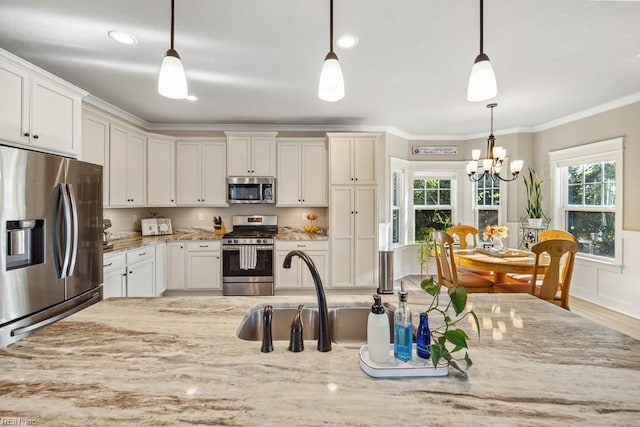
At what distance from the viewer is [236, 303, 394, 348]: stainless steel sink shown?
1489mm

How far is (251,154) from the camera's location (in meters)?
4.51

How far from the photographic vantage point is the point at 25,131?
2.21 metres

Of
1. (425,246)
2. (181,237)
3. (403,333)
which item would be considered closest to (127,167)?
(181,237)

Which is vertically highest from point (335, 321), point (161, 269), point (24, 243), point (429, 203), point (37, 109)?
point (37, 109)

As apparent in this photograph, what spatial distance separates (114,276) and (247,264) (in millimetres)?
1513

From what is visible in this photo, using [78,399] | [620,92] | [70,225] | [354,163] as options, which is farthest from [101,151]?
[620,92]

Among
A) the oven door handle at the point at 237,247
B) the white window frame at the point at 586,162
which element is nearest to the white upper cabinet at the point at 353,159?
the oven door handle at the point at 237,247

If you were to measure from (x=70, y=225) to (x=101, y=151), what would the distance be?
161 cm

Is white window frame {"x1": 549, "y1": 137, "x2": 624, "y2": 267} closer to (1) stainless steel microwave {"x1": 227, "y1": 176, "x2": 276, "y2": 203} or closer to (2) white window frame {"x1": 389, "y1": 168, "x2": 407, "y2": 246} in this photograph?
(2) white window frame {"x1": 389, "y1": 168, "x2": 407, "y2": 246}

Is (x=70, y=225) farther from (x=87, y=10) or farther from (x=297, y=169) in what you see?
(x=297, y=169)

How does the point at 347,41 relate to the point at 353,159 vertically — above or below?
above

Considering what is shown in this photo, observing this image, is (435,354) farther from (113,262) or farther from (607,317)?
(607,317)

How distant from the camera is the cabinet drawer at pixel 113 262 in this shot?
2.93 metres

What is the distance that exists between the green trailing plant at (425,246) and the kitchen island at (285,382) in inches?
148
